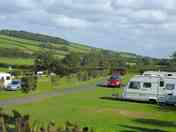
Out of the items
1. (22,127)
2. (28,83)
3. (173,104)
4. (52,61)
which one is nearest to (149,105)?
(173,104)

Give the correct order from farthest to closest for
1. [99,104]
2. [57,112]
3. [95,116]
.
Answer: [99,104]
[57,112]
[95,116]

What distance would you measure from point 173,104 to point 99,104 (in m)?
5.73

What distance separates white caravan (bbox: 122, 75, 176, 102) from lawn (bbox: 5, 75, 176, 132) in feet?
5.51

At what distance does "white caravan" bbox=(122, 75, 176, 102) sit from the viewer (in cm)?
3653

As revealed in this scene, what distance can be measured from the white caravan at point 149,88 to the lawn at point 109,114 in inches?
66.1

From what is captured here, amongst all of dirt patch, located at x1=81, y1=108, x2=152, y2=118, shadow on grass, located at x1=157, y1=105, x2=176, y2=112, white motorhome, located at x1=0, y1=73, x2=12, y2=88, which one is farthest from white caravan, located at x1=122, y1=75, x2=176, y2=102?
white motorhome, located at x1=0, y1=73, x2=12, y2=88

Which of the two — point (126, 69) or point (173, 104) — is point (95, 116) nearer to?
point (173, 104)

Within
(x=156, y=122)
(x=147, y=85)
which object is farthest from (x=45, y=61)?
(x=156, y=122)

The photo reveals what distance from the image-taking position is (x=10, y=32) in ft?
458

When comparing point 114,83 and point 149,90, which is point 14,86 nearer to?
point 114,83

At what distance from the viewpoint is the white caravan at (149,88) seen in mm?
36531

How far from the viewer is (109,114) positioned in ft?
90.5

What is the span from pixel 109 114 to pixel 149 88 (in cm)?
1008

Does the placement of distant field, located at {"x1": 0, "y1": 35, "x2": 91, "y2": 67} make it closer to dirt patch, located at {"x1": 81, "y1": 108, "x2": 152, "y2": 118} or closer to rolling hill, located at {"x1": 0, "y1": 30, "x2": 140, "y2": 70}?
rolling hill, located at {"x1": 0, "y1": 30, "x2": 140, "y2": 70}
